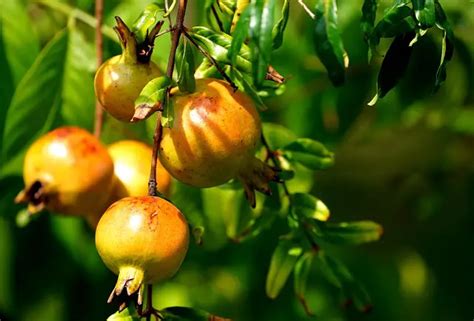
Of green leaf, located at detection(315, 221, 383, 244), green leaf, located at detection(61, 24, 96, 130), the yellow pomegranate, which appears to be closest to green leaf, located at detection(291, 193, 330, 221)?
green leaf, located at detection(315, 221, 383, 244)

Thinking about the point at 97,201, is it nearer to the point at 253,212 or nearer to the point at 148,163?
the point at 148,163

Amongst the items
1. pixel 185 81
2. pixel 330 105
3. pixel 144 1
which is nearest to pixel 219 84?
pixel 185 81

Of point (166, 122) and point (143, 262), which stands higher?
point (166, 122)

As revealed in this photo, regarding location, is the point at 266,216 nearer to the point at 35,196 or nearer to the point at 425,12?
the point at 35,196

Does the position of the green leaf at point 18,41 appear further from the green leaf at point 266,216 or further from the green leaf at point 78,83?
the green leaf at point 266,216

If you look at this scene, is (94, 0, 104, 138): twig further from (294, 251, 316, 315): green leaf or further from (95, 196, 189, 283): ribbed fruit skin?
(95, 196, 189, 283): ribbed fruit skin

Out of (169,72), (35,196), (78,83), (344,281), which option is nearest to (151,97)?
(169,72)
